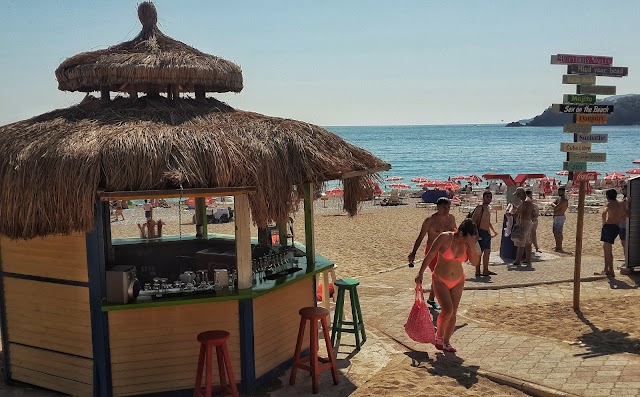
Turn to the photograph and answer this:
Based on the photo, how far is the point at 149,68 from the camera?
264 inches

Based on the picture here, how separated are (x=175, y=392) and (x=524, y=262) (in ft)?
27.1

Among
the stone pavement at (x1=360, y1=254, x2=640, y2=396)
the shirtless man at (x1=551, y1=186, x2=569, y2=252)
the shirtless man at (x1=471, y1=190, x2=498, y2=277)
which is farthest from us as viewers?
the shirtless man at (x1=551, y1=186, x2=569, y2=252)

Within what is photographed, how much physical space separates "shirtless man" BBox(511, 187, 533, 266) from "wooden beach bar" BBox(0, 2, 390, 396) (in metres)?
5.79

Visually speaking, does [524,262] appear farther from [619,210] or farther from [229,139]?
[229,139]

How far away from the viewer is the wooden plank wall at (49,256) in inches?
222

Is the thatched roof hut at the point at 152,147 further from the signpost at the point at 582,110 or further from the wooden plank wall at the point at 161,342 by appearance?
the signpost at the point at 582,110

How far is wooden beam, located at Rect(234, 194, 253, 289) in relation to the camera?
5.83 m

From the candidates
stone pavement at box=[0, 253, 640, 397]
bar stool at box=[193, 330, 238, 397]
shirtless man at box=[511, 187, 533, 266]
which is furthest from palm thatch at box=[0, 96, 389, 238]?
shirtless man at box=[511, 187, 533, 266]

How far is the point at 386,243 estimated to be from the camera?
1616 centimetres

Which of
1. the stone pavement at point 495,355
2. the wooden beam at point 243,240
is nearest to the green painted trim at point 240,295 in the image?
the wooden beam at point 243,240

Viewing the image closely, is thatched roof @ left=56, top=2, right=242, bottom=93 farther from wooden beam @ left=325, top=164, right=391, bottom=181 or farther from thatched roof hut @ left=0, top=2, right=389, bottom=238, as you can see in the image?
wooden beam @ left=325, top=164, right=391, bottom=181

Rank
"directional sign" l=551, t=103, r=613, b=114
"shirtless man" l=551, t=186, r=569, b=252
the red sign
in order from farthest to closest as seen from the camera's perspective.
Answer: "shirtless man" l=551, t=186, r=569, b=252, the red sign, "directional sign" l=551, t=103, r=613, b=114

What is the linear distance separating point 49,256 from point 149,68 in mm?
2342

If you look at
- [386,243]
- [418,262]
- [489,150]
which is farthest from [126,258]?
[489,150]
